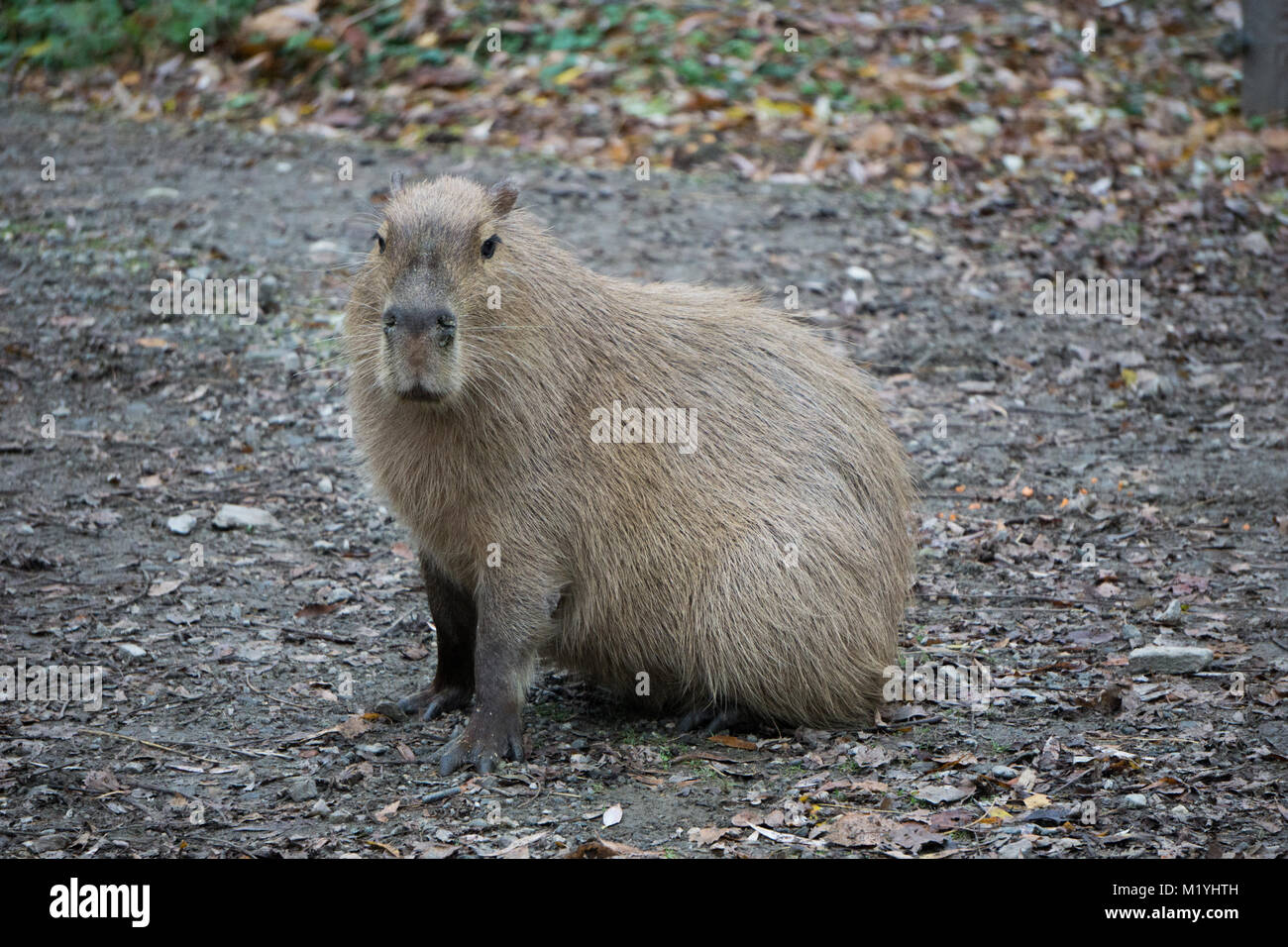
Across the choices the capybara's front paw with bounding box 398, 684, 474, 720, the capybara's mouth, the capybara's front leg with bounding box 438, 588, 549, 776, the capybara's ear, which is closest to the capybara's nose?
the capybara's mouth

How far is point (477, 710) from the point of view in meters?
3.96

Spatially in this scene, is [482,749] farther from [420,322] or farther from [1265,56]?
[1265,56]

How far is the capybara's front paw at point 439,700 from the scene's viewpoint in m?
4.31

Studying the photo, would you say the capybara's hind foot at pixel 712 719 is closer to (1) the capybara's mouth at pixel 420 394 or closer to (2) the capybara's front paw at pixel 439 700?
(2) the capybara's front paw at pixel 439 700

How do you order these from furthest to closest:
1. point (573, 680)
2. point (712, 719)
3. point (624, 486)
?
point (573, 680)
point (712, 719)
point (624, 486)

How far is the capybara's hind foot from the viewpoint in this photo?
418cm

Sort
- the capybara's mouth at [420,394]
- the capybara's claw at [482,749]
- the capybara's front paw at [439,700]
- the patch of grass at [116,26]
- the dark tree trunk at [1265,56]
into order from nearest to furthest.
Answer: the capybara's mouth at [420,394], the capybara's claw at [482,749], the capybara's front paw at [439,700], the dark tree trunk at [1265,56], the patch of grass at [116,26]

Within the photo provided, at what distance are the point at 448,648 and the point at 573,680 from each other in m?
0.58

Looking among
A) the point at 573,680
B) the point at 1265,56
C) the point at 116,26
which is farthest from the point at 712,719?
the point at 116,26

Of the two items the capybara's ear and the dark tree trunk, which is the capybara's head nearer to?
the capybara's ear

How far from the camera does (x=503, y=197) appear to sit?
13.2 ft

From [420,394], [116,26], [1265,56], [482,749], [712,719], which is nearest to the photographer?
[420,394]

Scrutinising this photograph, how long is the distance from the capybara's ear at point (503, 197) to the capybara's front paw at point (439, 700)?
1484 millimetres

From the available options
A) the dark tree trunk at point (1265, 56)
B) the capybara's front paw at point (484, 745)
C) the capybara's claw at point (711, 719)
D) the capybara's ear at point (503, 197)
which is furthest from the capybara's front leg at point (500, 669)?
the dark tree trunk at point (1265, 56)
